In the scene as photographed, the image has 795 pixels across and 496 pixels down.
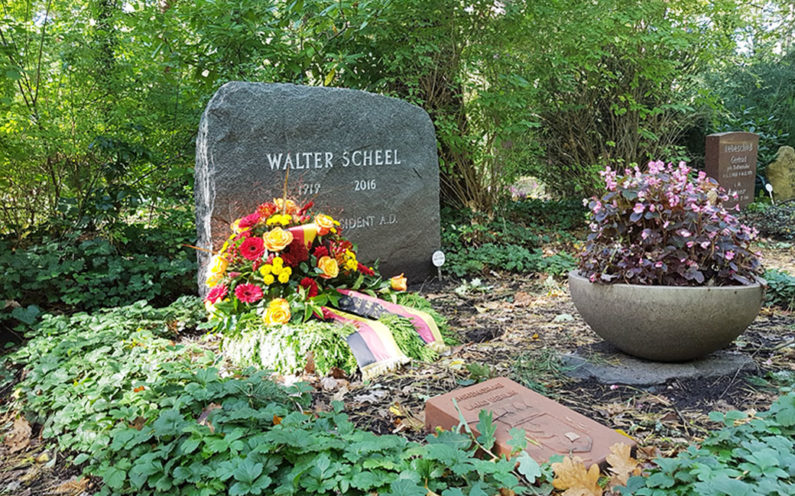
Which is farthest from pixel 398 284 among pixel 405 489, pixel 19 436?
pixel 405 489

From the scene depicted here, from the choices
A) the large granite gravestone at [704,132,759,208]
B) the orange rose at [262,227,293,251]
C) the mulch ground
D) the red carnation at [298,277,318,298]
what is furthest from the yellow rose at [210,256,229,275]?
the large granite gravestone at [704,132,759,208]

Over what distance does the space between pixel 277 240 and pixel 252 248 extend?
21cm

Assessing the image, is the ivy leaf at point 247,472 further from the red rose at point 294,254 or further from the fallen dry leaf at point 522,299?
the fallen dry leaf at point 522,299

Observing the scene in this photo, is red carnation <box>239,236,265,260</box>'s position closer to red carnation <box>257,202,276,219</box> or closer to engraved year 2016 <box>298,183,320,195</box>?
red carnation <box>257,202,276,219</box>

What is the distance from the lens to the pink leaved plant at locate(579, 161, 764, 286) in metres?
A: 2.61

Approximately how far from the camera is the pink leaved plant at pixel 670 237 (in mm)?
2611

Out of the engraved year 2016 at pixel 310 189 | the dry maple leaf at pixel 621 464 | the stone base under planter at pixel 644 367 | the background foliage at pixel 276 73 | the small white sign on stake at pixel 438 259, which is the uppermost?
the background foliage at pixel 276 73

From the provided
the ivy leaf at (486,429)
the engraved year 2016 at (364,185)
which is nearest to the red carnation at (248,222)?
the engraved year 2016 at (364,185)

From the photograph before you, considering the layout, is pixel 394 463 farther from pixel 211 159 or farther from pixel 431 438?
pixel 211 159

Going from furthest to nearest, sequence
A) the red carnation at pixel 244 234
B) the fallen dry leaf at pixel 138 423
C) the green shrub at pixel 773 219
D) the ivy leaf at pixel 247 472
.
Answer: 1. the green shrub at pixel 773 219
2. the red carnation at pixel 244 234
3. the fallen dry leaf at pixel 138 423
4. the ivy leaf at pixel 247 472

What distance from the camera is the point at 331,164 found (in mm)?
4562

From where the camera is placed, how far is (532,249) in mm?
6223

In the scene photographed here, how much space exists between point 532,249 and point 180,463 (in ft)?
16.3

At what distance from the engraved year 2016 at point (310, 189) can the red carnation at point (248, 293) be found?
116cm
